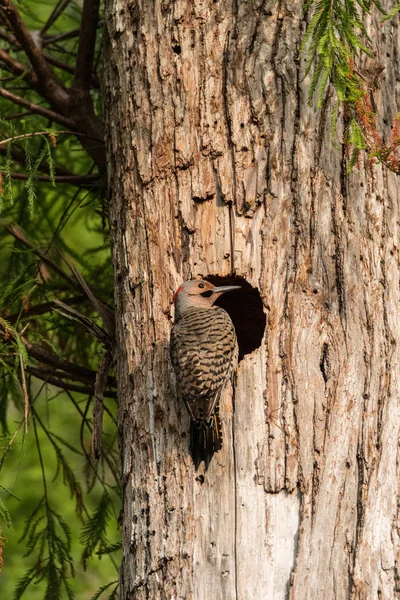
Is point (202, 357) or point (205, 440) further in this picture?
point (202, 357)

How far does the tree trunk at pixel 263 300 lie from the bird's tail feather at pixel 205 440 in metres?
0.06

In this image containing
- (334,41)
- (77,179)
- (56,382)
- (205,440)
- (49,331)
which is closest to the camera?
(334,41)

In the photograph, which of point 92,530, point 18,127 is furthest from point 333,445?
point 18,127

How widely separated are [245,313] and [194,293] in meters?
1.12

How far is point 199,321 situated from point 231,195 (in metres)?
0.62

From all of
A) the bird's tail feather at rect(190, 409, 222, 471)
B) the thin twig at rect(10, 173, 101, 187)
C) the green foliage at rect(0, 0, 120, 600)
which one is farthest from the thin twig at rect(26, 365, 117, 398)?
the bird's tail feather at rect(190, 409, 222, 471)

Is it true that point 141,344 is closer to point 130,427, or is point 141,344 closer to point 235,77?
point 130,427

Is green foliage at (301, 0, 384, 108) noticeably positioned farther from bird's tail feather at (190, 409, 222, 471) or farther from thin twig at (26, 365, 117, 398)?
thin twig at (26, 365, 117, 398)

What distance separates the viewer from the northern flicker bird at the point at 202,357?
12.6ft

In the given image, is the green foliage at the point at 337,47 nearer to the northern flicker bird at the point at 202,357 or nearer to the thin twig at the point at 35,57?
the northern flicker bird at the point at 202,357

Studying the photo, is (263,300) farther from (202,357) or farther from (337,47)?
(337,47)

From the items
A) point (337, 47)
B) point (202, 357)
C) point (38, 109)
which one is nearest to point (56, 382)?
point (202, 357)

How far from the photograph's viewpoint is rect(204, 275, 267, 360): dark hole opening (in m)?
5.04

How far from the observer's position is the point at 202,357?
4.12 meters
